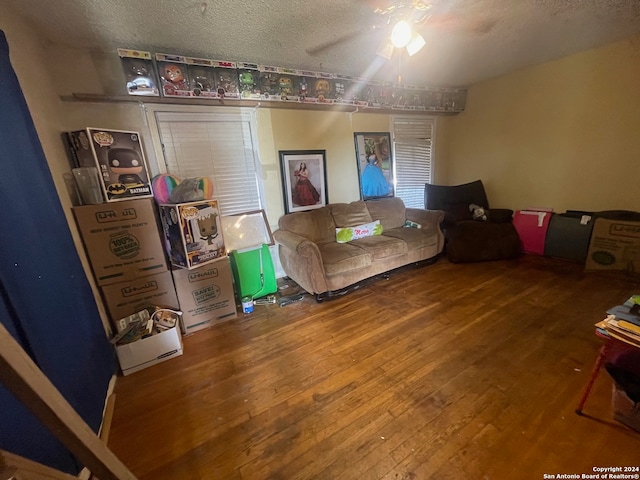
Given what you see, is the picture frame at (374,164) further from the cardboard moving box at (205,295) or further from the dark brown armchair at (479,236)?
the cardboard moving box at (205,295)

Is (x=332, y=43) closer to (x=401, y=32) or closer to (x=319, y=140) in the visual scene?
(x=401, y=32)

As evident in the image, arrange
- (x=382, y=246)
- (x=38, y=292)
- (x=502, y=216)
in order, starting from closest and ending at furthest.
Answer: (x=38, y=292)
(x=382, y=246)
(x=502, y=216)

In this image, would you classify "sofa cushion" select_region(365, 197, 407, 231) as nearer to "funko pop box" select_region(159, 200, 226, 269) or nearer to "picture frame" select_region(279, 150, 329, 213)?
"picture frame" select_region(279, 150, 329, 213)

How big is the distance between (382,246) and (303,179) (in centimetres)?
125

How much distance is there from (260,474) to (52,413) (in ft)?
3.01

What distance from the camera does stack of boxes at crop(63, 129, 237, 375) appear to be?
1.80 m

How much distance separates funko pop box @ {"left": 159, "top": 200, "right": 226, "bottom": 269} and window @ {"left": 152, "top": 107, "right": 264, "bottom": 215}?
1.99ft

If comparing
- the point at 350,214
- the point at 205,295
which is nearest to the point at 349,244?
the point at 350,214

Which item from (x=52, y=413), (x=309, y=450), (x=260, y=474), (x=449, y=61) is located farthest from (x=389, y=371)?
(x=449, y=61)

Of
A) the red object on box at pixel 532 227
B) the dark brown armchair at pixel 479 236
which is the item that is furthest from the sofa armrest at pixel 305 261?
the red object on box at pixel 532 227

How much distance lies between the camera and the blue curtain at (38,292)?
94 centimetres

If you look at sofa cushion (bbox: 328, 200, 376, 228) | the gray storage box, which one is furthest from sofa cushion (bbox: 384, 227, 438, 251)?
the gray storage box

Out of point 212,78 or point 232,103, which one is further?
point 232,103

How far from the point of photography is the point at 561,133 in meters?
3.16
